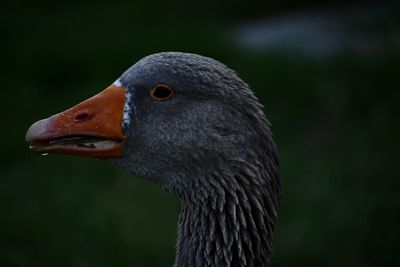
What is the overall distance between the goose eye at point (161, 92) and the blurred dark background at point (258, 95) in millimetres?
2557

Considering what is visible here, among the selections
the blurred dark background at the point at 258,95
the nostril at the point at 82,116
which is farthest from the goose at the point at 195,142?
the blurred dark background at the point at 258,95

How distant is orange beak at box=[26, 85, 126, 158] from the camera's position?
345 cm

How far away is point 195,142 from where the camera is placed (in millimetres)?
3490

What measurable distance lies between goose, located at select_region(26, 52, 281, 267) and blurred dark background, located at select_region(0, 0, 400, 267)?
2307mm

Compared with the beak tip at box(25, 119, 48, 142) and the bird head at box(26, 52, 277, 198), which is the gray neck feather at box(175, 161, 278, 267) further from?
the beak tip at box(25, 119, 48, 142)

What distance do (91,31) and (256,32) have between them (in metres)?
3.11

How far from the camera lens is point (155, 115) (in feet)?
11.7

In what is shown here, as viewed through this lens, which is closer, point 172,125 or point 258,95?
point 172,125

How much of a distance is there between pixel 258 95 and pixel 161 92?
5.90 m

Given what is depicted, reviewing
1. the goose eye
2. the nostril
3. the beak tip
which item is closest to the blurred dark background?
the beak tip

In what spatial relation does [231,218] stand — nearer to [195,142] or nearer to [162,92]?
[195,142]

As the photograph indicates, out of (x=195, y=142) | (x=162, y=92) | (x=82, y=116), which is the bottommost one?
(x=195, y=142)

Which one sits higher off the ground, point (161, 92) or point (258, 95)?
point (161, 92)

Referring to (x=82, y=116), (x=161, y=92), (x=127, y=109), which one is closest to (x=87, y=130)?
(x=82, y=116)
